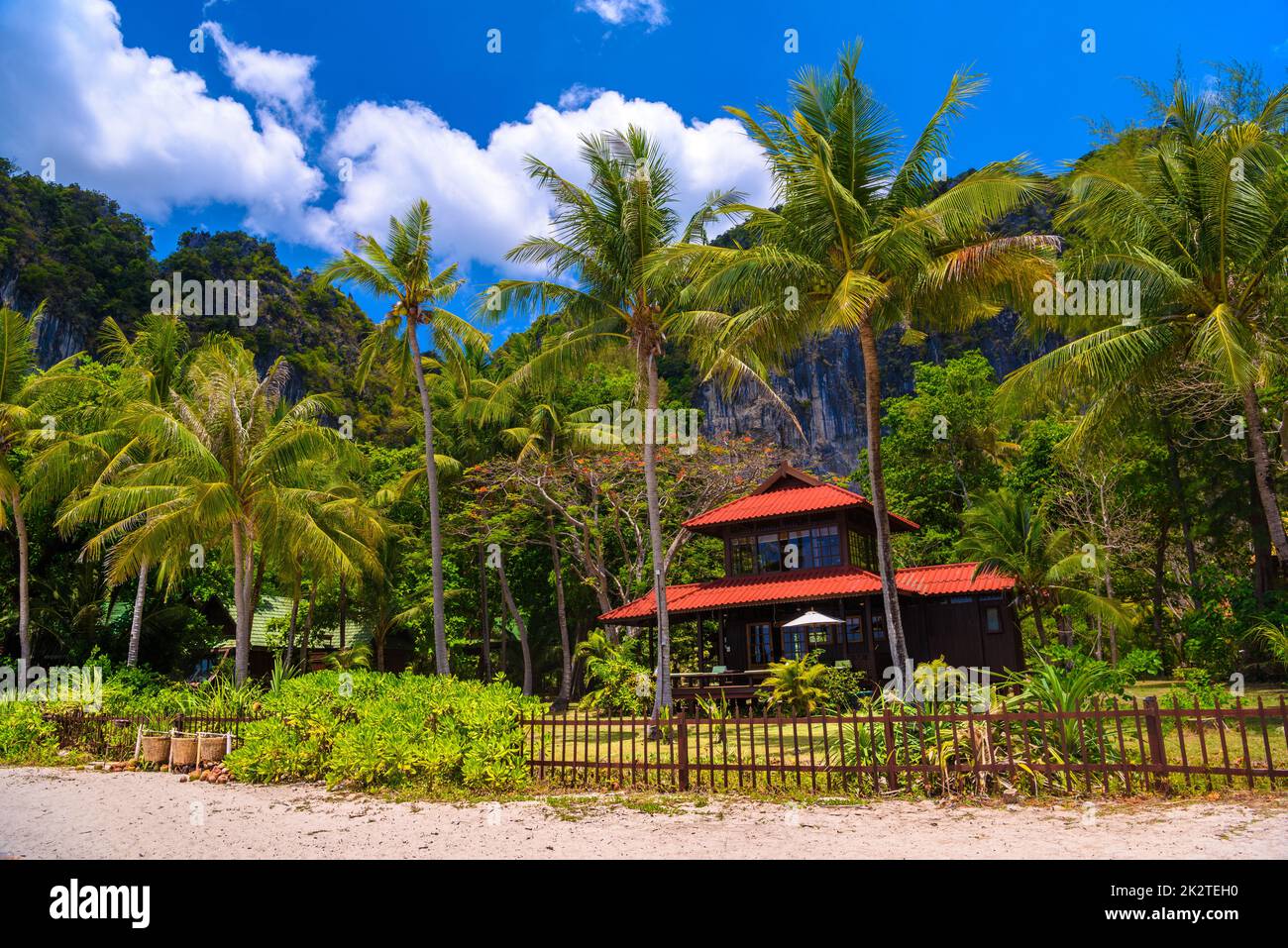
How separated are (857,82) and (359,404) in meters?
45.4

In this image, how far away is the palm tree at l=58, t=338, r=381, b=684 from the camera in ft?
57.5

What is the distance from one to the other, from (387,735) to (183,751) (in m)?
5.00

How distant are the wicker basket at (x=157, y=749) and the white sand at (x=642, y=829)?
3.38 meters

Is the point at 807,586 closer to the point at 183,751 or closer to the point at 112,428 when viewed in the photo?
the point at 183,751

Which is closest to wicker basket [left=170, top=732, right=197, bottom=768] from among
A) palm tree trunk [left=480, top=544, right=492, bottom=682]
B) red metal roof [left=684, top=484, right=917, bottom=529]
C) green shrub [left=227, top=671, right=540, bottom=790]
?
green shrub [left=227, top=671, right=540, bottom=790]

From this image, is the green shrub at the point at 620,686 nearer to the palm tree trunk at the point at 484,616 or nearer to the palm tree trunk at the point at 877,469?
the palm tree trunk at the point at 877,469

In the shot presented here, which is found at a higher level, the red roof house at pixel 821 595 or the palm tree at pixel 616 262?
the palm tree at pixel 616 262

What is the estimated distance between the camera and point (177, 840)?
26.8 ft

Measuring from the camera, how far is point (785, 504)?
22.7 meters

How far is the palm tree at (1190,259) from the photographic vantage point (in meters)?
15.3

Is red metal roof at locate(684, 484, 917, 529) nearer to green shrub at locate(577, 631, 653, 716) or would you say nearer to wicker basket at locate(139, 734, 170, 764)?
green shrub at locate(577, 631, 653, 716)

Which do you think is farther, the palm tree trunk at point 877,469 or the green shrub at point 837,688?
the green shrub at point 837,688

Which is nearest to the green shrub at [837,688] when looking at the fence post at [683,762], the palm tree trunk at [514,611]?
the fence post at [683,762]

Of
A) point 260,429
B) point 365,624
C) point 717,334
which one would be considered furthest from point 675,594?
point 365,624
